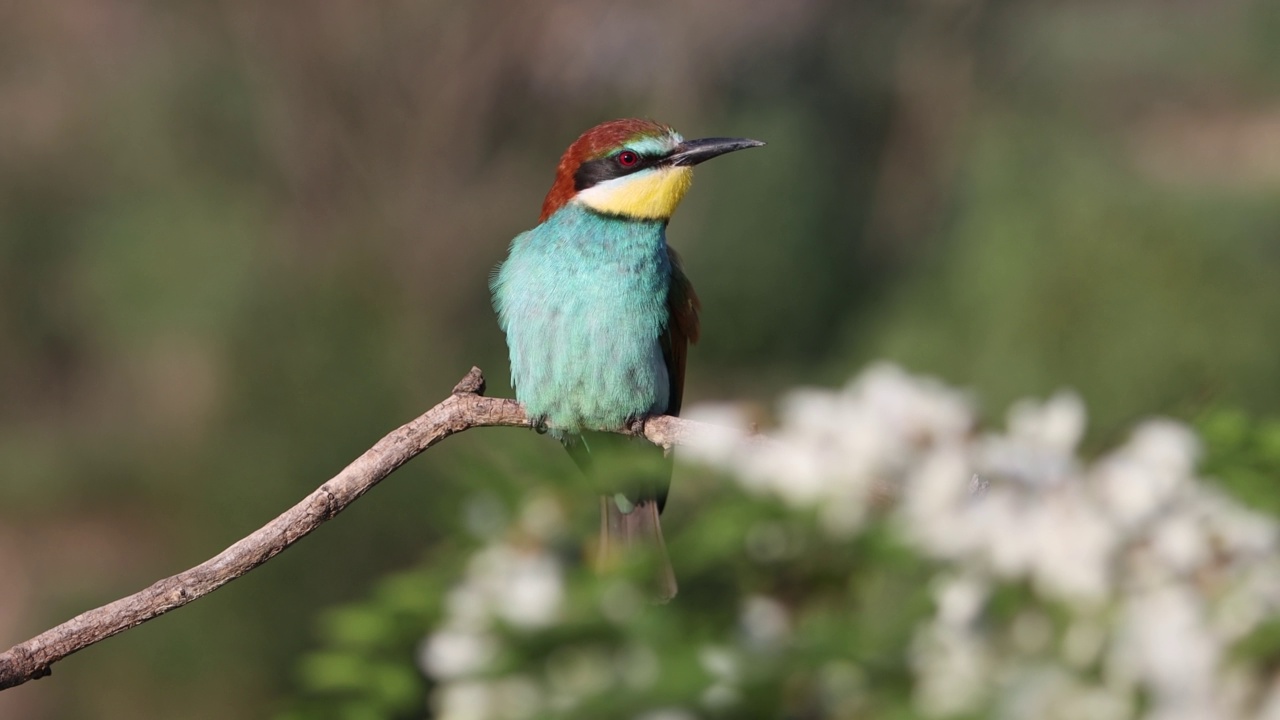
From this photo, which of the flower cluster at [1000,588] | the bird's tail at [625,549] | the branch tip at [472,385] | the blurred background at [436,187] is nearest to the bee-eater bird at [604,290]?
the branch tip at [472,385]

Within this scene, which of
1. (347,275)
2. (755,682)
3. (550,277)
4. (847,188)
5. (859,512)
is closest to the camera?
(755,682)

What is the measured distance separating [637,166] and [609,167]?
0.06 meters

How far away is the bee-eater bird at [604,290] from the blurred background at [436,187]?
6.38 feet

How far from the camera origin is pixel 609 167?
2393mm

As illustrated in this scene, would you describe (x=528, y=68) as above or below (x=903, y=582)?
above

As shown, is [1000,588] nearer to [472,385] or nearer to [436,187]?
[472,385]

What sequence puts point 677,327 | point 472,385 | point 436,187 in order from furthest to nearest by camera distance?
A: point 436,187 < point 677,327 < point 472,385

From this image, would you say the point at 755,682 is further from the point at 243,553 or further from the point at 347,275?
the point at 347,275

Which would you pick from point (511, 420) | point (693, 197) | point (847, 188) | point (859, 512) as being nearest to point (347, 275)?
point (693, 197)

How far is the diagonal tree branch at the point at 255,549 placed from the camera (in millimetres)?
1229

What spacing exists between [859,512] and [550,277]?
61.3 inches

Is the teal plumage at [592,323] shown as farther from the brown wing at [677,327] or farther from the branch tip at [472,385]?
the branch tip at [472,385]

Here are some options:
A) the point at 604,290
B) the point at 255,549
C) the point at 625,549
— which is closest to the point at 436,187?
the point at 604,290

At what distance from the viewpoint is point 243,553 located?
1.32m
